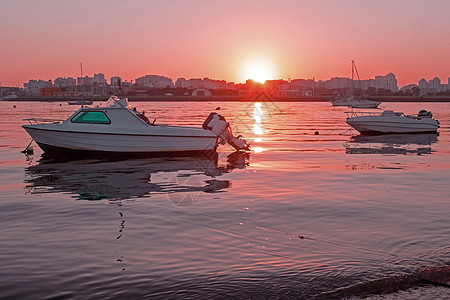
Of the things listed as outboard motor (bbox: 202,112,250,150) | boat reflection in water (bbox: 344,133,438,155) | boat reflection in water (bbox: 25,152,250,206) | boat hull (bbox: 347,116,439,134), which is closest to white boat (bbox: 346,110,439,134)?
boat hull (bbox: 347,116,439,134)

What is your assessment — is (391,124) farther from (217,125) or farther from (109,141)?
(109,141)

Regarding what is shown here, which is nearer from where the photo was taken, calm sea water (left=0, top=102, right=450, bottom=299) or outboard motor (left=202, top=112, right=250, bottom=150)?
calm sea water (left=0, top=102, right=450, bottom=299)

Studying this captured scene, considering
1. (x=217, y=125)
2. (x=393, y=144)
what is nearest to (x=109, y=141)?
(x=217, y=125)

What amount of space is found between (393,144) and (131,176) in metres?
18.7

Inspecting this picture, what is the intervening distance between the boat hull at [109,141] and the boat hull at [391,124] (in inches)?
718

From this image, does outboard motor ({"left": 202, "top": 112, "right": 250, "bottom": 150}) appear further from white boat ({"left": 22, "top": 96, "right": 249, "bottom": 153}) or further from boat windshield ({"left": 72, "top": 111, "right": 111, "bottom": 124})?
boat windshield ({"left": 72, "top": 111, "right": 111, "bottom": 124})

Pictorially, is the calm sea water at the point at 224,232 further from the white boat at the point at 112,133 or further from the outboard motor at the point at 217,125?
the outboard motor at the point at 217,125

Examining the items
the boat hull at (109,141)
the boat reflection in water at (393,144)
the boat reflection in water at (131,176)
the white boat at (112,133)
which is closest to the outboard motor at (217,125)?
the white boat at (112,133)

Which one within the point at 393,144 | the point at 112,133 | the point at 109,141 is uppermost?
the point at 112,133

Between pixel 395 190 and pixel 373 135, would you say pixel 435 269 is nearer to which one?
pixel 395 190

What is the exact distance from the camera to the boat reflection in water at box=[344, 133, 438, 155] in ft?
87.2

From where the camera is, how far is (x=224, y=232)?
9945 millimetres

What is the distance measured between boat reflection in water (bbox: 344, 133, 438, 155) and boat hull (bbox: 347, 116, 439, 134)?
1.53 ft

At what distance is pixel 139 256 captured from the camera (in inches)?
329
